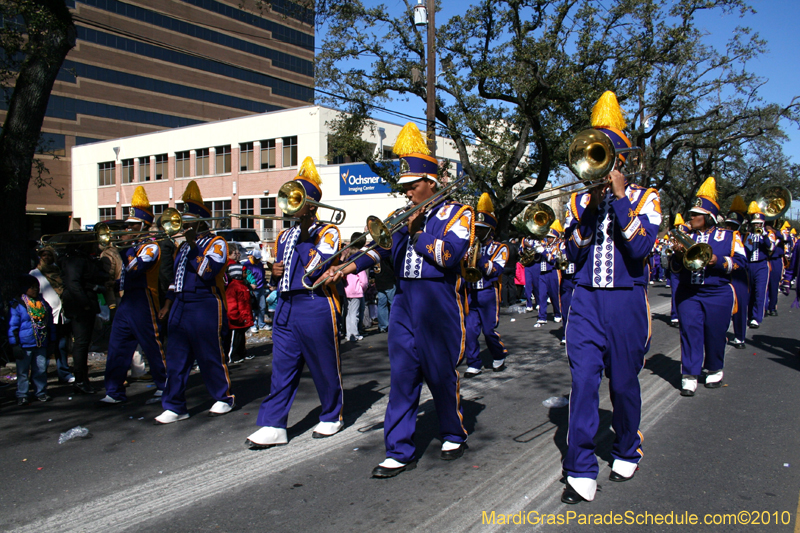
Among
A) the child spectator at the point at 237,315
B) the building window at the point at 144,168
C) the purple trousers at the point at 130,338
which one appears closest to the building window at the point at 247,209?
the building window at the point at 144,168

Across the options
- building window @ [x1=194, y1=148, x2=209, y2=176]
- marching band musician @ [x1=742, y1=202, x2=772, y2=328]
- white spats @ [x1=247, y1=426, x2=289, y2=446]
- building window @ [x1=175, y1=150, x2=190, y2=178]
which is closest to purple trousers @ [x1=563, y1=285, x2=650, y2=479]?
white spats @ [x1=247, y1=426, x2=289, y2=446]

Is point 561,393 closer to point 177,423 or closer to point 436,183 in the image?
point 436,183

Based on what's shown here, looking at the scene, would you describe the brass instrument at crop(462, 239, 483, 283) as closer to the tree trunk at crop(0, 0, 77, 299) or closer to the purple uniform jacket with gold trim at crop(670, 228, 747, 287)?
the purple uniform jacket with gold trim at crop(670, 228, 747, 287)

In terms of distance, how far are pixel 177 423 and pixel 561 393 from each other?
4018 millimetres

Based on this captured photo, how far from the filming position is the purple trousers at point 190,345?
5.68 meters

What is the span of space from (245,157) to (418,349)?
37.3 metres

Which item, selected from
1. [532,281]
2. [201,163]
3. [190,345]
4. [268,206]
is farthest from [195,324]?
[201,163]

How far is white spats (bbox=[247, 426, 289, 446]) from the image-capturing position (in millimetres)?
4730

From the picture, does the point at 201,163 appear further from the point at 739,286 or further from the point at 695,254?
the point at 695,254

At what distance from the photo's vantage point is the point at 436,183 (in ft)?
14.7

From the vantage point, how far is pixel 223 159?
40.3 metres

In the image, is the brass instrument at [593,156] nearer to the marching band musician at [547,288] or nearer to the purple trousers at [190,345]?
the purple trousers at [190,345]

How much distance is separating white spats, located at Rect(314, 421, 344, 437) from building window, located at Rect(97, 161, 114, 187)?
157 ft

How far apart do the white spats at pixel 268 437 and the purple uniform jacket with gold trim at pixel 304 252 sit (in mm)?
1171
